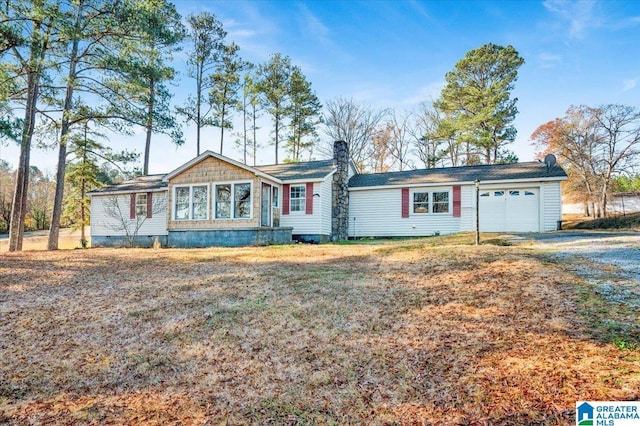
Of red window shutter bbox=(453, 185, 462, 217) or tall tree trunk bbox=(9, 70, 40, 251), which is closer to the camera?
tall tree trunk bbox=(9, 70, 40, 251)

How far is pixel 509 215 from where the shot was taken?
1468 cm

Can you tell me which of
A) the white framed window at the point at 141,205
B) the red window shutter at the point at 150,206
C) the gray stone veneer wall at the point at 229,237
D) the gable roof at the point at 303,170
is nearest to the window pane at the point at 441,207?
the gable roof at the point at 303,170

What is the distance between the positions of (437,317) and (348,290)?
1580 millimetres

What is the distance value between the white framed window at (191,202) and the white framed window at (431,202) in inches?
362

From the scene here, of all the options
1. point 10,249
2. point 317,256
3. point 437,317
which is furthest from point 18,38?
point 437,317

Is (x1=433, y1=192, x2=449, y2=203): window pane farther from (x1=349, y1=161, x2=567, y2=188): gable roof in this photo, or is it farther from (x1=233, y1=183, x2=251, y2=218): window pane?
(x1=233, y1=183, x2=251, y2=218): window pane

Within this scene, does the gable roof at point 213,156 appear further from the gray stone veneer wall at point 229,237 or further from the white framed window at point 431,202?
the white framed window at point 431,202

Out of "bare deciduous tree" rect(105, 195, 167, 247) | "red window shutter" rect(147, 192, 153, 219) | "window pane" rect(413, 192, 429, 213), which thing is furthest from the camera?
"red window shutter" rect(147, 192, 153, 219)

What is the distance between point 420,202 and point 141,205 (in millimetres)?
13480

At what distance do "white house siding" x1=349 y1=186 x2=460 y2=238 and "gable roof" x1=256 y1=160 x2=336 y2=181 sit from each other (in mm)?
1895

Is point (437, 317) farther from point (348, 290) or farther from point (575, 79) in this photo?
point (575, 79)

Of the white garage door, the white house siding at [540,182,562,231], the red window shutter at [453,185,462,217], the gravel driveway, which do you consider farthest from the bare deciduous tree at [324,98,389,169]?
the gravel driveway

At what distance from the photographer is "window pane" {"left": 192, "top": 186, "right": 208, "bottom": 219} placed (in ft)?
48.6

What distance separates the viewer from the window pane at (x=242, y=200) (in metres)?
14.2
